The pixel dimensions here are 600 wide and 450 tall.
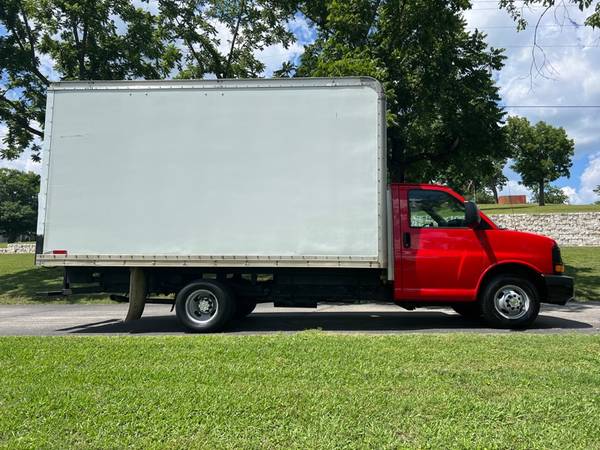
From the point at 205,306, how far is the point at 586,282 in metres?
11.5

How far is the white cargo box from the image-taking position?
700 cm

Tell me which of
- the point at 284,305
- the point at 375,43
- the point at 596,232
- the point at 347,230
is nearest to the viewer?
the point at 347,230

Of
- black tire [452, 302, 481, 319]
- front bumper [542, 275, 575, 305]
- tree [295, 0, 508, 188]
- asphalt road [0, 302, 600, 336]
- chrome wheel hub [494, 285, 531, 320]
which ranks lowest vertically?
asphalt road [0, 302, 600, 336]

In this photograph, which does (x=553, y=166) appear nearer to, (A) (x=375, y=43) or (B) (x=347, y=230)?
(A) (x=375, y=43)

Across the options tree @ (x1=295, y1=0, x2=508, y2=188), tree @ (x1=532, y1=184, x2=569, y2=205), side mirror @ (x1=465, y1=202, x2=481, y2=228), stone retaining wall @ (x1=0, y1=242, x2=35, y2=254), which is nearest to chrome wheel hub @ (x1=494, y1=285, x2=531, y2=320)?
side mirror @ (x1=465, y1=202, x2=481, y2=228)

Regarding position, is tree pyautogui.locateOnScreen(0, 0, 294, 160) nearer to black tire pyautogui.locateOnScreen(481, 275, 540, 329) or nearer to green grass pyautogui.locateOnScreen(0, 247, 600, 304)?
green grass pyautogui.locateOnScreen(0, 247, 600, 304)

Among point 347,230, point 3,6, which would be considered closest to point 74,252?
point 347,230

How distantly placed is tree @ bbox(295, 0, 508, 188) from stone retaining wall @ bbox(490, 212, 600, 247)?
12.1m

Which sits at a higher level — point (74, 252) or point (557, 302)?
point (74, 252)

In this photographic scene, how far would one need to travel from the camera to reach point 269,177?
280 inches

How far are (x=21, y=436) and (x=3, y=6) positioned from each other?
1652 centimetres

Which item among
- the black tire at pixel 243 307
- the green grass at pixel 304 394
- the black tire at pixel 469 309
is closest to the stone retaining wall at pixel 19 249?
the black tire at pixel 243 307

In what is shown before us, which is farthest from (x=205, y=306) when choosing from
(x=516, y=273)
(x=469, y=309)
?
(x=516, y=273)

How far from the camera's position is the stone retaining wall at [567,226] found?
25219mm
